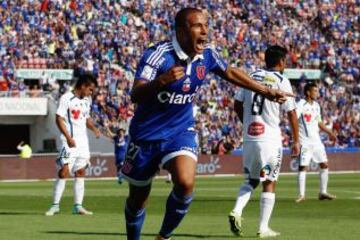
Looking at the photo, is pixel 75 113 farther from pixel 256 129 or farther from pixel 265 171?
pixel 265 171

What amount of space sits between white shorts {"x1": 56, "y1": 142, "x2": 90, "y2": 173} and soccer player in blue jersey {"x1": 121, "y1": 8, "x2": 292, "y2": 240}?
800 centimetres

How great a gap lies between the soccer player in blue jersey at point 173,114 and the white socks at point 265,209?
308 centimetres

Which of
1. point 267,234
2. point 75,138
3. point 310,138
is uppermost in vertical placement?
point 75,138

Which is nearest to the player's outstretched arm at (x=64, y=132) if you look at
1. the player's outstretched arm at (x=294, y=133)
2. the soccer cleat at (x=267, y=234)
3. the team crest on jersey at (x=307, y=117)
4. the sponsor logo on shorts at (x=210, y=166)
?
the player's outstretched arm at (x=294, y=133)

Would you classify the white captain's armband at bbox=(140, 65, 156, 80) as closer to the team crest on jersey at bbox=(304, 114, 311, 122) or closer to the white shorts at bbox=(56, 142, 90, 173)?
the white shorts at bbox=(56, 142, 90, 173)

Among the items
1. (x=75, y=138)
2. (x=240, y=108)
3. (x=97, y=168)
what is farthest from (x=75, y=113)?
(x=97, y=168)

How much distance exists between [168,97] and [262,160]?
418 centimetres

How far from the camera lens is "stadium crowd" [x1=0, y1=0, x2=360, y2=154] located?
159ft

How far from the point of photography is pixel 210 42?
5428 centimetres

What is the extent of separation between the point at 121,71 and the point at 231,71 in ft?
130

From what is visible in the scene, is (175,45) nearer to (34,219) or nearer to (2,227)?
(2,227)

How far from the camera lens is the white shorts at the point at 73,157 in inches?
728

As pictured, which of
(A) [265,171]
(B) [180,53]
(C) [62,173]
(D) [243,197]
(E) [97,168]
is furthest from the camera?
(E) [97,168]

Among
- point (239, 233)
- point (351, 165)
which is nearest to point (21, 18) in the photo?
point (351, 165)
